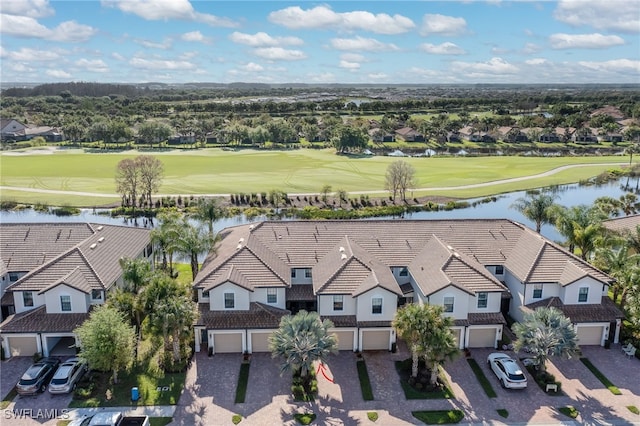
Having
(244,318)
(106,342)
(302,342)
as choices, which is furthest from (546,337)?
(106,342)

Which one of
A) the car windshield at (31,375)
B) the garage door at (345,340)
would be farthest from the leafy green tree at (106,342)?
the garage door at (345,340)

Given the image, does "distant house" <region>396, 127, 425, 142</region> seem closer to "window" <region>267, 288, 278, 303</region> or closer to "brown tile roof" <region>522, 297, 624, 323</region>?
"brown tile roof" <region>522, 297, 624, 323</region>

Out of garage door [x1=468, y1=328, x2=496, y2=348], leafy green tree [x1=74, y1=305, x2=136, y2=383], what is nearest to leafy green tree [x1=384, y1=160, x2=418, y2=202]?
garage door [x1=468, y1=328, x2=496, y2=348]

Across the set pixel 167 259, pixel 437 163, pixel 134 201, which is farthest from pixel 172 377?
pixel 437 163

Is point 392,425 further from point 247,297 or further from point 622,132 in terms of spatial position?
point 622,132

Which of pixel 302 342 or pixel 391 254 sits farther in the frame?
pixel 391 254

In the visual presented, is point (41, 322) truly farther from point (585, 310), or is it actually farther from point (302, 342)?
point (585, 310)
